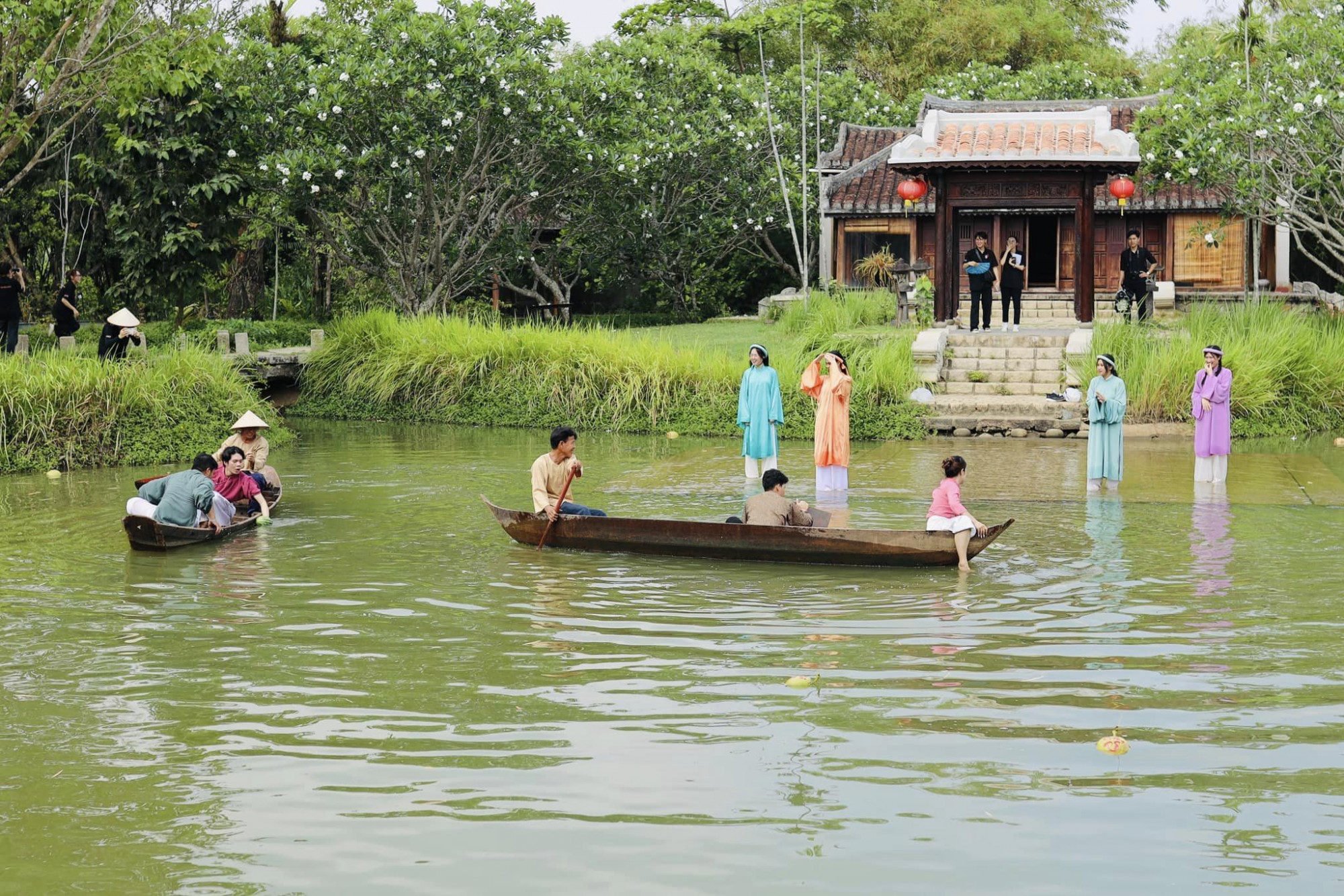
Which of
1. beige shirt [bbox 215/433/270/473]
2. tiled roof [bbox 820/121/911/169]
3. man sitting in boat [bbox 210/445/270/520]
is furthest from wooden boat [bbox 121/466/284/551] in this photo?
tiled roof [bbox 820/121/911/169]

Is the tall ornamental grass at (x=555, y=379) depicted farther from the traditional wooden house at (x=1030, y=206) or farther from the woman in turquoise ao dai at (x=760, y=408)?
the woman in turquoise ao dai at (x=760, y=408)

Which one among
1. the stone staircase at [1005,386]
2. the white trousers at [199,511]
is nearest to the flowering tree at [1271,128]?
the stone staircase at [1005,386]

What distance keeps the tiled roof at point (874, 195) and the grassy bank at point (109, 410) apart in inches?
589

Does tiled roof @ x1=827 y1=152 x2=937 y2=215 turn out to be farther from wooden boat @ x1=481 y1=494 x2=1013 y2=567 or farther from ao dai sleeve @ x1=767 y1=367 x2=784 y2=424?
wooden boat @ x1=481 y1=494 x2=1013 y2=567

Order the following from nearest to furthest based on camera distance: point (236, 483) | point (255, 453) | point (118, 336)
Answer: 1. point (236, 483)
2. point (255, 453)
3. point (118, 336)

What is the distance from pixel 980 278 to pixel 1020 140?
2.85m

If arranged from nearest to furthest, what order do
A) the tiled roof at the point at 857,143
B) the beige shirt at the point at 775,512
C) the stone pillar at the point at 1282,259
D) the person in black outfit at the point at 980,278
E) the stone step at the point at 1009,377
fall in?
the beige shirt at the point at 775,512, the stone step at the point at 1009,377, the person in black outfit at the point at 980,278, the stone pillar at the point at 1282,259, the tiled roof at the point at 857,143

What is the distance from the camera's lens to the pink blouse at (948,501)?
12195 millimetres

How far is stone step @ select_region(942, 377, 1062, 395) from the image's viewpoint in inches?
920

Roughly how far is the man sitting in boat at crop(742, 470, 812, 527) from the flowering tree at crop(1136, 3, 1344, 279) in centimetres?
1375

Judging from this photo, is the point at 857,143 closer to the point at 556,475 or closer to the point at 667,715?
the point at 556,475

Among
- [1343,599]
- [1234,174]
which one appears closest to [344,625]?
[1343,599]

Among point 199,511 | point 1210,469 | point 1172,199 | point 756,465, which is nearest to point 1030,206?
point 1172,199

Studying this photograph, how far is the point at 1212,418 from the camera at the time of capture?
16625mm
